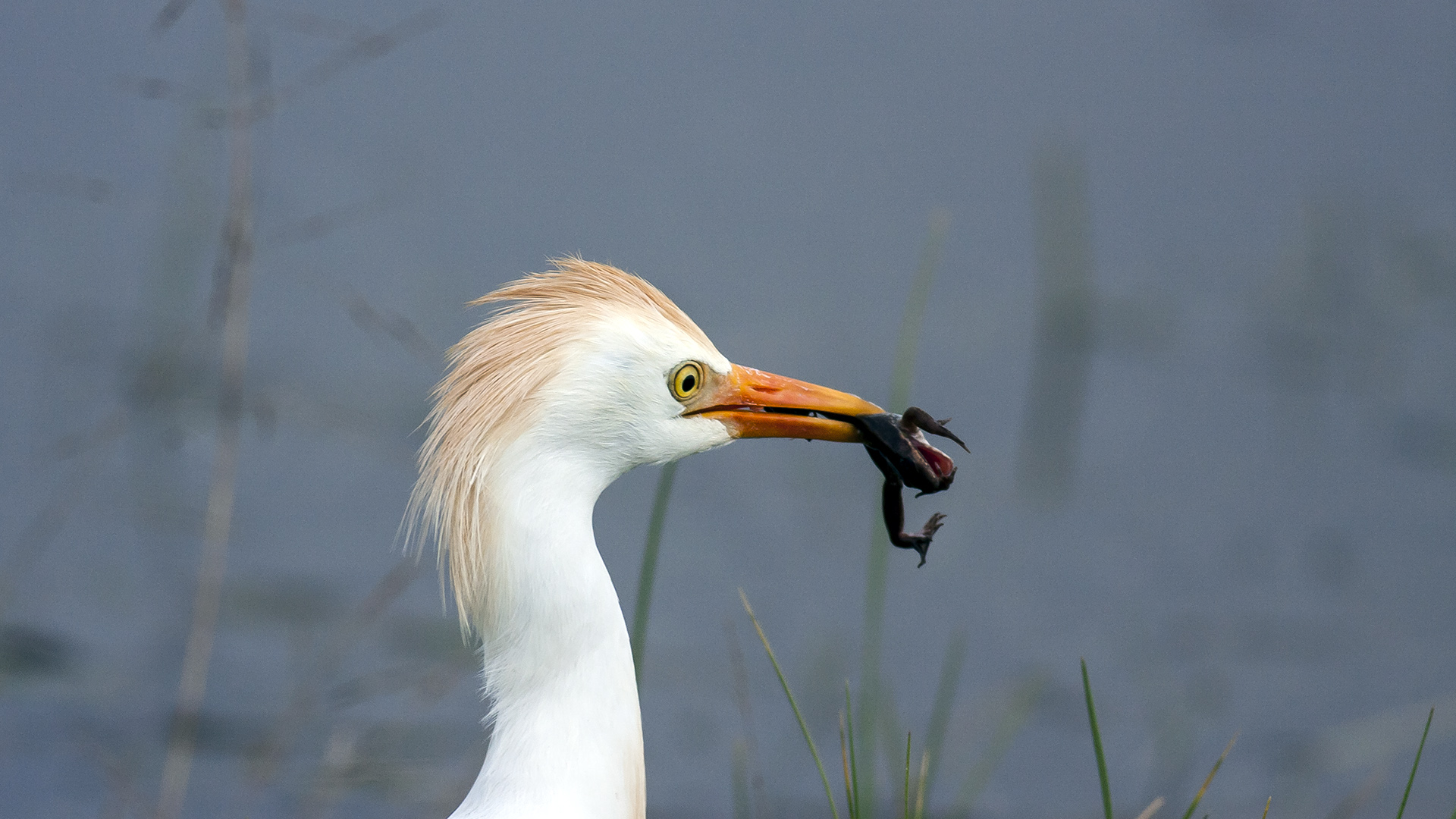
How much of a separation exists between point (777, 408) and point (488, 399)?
0.46m

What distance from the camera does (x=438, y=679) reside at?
238 centimetres

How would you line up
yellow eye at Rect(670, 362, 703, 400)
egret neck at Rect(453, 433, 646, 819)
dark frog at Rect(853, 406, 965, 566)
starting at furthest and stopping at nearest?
dark frog at Rect(853, 406, 965, 566)
yellow eye at Rect(670, 362, 703, 400)
egret neck at Rect(453, 433, 646, 819)

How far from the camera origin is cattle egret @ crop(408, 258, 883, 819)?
60.5 inches

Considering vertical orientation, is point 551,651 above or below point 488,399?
below

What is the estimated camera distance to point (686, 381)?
1.70 m

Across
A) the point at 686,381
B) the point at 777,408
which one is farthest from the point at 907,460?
the point at 686,381

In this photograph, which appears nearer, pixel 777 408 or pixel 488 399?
pixel 488 399

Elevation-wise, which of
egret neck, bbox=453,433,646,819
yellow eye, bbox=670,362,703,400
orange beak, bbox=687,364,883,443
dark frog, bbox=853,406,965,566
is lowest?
egret neck, bbox=453,433,646,819

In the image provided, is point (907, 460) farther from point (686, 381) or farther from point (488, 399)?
point (488, 399)

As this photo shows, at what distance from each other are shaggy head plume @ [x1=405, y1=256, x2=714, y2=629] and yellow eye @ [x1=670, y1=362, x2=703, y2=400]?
64mm

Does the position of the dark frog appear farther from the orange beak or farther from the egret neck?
the egret neck

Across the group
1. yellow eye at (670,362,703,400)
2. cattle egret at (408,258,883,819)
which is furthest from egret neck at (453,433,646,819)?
yellow eye at (670,362,703,400)

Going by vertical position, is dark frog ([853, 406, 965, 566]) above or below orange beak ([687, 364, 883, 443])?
below

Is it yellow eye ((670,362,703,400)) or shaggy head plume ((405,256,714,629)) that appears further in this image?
yellow eye ((670,362,703,400))
